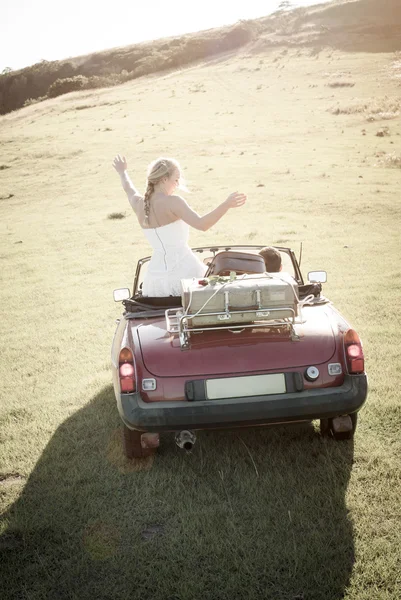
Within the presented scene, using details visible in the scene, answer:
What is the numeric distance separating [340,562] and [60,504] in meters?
1.89

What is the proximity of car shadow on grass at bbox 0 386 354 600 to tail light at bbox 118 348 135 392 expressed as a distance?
644 mm

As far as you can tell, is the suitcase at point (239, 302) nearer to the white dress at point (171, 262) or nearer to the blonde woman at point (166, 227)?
the blonde woman at point (166, 227)

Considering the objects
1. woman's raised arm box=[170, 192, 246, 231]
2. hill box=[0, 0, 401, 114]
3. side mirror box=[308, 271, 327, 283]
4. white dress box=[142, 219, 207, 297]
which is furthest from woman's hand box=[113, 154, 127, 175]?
hill box=[0, 0, 401, 114]

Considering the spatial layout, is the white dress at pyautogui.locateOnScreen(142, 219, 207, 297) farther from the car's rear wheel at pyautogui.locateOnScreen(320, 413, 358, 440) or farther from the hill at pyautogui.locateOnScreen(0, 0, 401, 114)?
the hill at pyautogui.locateOnScreen(0, 0, 401, 114)

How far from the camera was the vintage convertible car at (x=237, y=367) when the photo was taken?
3.65m

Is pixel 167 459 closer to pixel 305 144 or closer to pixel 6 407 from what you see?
pixel 6 407

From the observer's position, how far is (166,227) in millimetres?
4867

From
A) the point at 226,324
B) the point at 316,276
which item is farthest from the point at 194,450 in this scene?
the point at 316,276

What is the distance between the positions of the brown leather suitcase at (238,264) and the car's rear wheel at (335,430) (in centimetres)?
131

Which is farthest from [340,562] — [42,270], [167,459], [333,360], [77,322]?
[42,270]

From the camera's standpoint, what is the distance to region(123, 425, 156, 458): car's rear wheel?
4191 mm

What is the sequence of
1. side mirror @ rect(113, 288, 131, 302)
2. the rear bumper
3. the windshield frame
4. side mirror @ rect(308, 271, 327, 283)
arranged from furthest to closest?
the windshield frame
side mirror @ rect(113, 288, 131, 302)
side mirror @ rect(308, 271, 327, 283)
the rear bumper

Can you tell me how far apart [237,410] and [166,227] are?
1900 millimetres

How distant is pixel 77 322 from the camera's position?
865 centimetres
